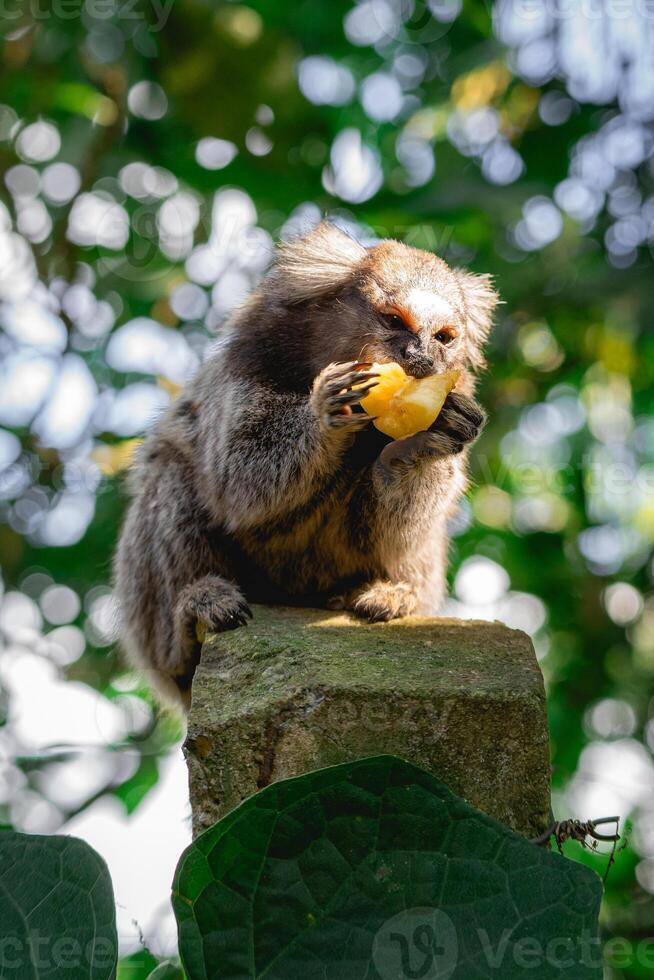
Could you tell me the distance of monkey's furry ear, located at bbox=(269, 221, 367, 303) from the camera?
13.4 feet

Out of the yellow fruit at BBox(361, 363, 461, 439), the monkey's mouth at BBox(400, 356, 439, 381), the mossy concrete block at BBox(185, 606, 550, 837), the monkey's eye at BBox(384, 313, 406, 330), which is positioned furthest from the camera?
the monkey's eye at BBox(384, 313, 406, 330)

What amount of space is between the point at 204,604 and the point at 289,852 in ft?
5.54

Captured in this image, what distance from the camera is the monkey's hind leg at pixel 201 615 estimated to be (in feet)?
10.9

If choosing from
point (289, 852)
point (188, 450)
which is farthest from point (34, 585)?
point (289, 852)

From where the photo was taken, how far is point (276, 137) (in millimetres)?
5754

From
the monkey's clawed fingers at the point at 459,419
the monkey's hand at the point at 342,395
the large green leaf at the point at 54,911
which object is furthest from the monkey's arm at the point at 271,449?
the large green leaf at the point at 54,911

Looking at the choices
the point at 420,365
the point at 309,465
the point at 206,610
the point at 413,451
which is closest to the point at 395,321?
the point at 420,365

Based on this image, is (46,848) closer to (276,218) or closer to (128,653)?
(128,653)

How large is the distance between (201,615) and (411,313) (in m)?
1.25

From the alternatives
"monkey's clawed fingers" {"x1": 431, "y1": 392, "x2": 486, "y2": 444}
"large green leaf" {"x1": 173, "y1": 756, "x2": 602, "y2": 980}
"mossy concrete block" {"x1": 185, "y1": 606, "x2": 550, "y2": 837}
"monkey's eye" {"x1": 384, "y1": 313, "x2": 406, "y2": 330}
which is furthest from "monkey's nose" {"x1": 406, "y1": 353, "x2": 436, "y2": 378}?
"large green leaf" {"x1": 173, "y1": 756, "x2": 602, "y2": 980}

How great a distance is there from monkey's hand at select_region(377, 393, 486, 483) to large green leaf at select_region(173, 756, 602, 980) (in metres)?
1.75

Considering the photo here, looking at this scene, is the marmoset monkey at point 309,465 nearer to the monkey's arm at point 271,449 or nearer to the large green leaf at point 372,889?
the monkey's arm at point 271,449

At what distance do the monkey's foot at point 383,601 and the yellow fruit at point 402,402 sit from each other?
57cm

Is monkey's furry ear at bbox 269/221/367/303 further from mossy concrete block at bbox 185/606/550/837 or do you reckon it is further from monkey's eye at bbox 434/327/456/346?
mossy concrete block at bbox 185/606/550/837
